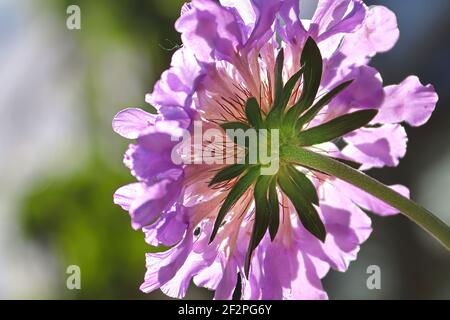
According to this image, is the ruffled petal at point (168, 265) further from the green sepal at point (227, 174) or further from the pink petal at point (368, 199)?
the pink petal at point (368, 199)

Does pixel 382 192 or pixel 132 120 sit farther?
pixel 132 120

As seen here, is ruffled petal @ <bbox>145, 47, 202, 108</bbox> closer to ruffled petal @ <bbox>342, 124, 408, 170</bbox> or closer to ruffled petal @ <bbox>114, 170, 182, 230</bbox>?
ruffled petal @ <bbox>114, 170, 182, 230</bbox>

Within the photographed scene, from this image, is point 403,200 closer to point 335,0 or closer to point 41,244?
point 335,0

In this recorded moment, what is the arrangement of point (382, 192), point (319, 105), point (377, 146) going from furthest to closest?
point (377, 146), point (319, 105), point (382, 192)

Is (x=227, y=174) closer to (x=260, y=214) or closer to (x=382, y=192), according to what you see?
(x=260, y=214)

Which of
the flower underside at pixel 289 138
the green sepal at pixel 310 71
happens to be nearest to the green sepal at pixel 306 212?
the flower underside at pixel 289 138

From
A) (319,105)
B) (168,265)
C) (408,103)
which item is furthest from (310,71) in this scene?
(168,265)
